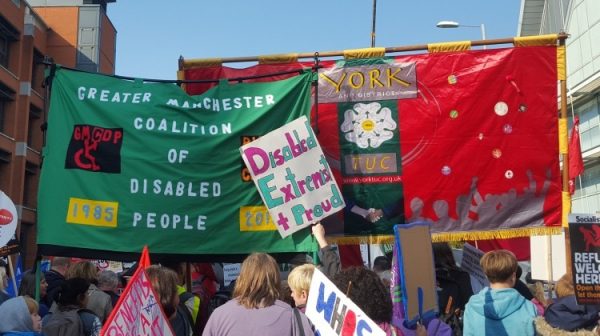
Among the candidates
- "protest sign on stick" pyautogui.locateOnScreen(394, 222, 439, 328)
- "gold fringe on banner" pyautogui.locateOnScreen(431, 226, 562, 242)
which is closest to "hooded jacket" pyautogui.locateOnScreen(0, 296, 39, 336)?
"protest sign on stick" pyautogui.locateOnScreen(394, 222, 439, 328)

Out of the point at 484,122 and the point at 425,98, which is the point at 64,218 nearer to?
the point at 425,98

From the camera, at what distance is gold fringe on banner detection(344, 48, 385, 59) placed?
24.2ft

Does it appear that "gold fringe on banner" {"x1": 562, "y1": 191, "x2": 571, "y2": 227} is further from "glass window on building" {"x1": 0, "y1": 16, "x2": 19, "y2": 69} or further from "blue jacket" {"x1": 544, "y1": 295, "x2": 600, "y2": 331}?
"glass window on building" {"x1": 0, "y1": 16, "x2": 19, "y2": 69}

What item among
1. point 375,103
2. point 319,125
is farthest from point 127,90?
point 375,103

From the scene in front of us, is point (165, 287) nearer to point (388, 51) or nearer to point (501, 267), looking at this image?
point (501, 267)

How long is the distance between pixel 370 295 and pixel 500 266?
174 centimetres

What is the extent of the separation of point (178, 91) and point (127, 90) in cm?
49

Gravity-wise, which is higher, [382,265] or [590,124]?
[590,124]

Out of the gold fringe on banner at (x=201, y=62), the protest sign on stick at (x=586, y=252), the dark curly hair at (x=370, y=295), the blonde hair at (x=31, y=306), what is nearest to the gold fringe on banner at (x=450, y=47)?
the gold fringe on banner at (x=201, y=62)

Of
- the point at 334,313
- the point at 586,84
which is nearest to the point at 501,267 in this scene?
the point at 334,313

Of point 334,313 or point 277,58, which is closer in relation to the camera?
point 334,313

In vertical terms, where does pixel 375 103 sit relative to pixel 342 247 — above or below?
above

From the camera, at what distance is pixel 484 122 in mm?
7215

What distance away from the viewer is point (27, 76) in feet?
112
